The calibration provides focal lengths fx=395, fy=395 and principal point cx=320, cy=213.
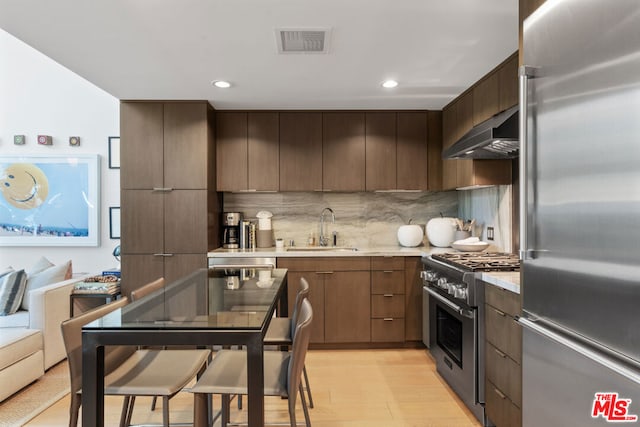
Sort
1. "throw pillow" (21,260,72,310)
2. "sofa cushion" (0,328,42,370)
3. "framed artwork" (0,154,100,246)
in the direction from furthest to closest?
"framed artwork" (0,154,100,246) → "throw pillow" (21,260,72,310) → "sofa cushion" (0,328,42,370)

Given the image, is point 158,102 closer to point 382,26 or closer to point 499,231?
point 382,26

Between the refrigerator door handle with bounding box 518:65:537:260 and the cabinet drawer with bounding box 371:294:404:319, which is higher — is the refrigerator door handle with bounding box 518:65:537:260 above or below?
above

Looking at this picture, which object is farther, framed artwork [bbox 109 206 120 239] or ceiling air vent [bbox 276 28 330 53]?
framed artwork [bbox 109 206 120 239]

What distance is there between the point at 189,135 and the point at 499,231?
2995mm

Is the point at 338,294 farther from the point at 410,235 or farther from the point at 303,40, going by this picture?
the point at 303,40

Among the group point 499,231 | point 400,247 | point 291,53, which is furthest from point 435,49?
point 400,247

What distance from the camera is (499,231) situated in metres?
3.49

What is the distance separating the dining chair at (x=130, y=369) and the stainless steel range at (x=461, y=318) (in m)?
1.63

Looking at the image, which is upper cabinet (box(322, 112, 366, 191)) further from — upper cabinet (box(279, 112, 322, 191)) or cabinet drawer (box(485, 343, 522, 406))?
cabinet drawer (box(485, 343, 522, 406))

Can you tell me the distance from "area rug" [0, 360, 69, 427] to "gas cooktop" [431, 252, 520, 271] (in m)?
2.95

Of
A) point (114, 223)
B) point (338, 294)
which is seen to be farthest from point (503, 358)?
point (114, 223)

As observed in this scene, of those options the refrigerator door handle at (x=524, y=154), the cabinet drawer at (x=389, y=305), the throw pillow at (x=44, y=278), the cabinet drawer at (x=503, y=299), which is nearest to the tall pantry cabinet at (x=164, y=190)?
the throw pillow at (x=44, y=278)

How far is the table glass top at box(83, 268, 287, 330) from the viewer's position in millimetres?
1566

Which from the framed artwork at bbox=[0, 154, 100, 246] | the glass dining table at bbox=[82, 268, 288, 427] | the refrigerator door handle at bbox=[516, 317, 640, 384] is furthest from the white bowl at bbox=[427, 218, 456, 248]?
the framed artwork at bbox=[0, 154, 100, 246]
